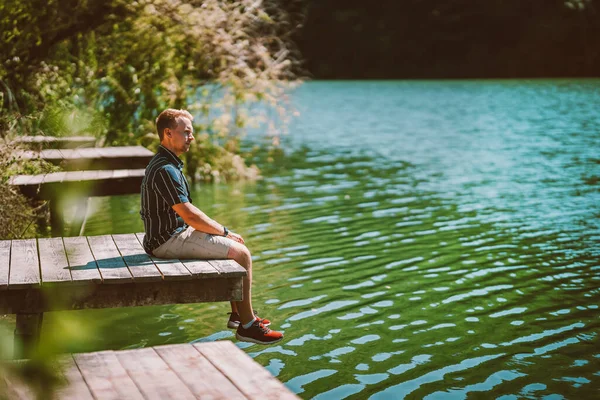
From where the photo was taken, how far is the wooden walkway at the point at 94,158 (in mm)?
9289

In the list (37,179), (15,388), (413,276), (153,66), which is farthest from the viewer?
(153,66)

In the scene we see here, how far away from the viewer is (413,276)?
9.21 metres

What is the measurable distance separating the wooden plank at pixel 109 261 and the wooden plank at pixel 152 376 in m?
0.73

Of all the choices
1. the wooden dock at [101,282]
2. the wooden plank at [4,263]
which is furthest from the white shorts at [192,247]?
the wooden plank at [4,263]

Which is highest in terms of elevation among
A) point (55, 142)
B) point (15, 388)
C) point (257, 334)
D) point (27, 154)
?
point (15, 388)

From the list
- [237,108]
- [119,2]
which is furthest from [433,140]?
[119,2]

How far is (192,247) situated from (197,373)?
1.89m

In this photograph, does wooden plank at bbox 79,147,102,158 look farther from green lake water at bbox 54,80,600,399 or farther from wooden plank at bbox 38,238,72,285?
wooden plank at bbox 38,238,72,285

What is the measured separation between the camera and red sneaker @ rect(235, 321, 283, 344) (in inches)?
236

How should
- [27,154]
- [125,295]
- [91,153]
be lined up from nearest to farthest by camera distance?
[125,295], [27,154], [91,153]

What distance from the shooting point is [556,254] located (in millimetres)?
10234

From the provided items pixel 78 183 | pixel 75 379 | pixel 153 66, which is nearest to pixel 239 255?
pixel 75 379

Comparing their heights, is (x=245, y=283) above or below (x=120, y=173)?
below

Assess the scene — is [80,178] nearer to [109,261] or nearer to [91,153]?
[91,153]
